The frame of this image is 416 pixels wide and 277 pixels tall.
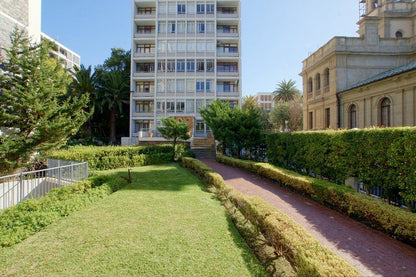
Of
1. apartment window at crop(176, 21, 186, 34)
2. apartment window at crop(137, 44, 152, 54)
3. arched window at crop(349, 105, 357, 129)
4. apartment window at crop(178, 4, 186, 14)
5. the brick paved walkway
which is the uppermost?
apartment window at crop(178, 4, 186, 14)

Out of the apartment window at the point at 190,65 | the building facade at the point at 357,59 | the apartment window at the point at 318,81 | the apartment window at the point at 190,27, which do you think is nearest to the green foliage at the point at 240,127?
the building facade at the point at 357,59

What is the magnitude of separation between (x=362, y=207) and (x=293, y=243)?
3.49 metres

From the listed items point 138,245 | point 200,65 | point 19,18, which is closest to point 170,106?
point 200,65

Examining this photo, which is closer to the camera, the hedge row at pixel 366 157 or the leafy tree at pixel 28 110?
the hedge row at pixel 366 157

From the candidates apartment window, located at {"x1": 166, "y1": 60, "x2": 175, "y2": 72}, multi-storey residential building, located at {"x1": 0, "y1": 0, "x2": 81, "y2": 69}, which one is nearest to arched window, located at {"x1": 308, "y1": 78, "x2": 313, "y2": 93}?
apartment window, located at {"x1": 166, "y1": 60, "x2": 175, "y2": 72}

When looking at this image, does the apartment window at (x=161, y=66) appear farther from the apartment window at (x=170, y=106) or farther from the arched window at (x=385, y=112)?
the arched window at (x=385, y=112)

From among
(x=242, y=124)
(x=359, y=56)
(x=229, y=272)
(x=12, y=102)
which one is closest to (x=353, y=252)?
(x=229, y=272)

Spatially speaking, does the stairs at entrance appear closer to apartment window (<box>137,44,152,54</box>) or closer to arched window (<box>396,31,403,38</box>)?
apartment window (<box>137,44,152,54</box>)

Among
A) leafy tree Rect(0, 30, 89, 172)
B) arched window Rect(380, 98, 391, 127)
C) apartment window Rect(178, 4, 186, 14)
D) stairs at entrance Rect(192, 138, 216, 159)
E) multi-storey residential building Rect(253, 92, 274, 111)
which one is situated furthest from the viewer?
multi-storey residential building Rect(253, 92, 274, 111)

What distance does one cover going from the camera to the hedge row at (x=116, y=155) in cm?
1449

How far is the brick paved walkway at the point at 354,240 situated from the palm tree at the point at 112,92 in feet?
102

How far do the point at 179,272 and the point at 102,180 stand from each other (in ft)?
24.3

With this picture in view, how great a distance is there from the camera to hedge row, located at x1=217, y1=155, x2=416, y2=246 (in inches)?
189

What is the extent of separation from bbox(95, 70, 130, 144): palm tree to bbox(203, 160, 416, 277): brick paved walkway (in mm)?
31165
